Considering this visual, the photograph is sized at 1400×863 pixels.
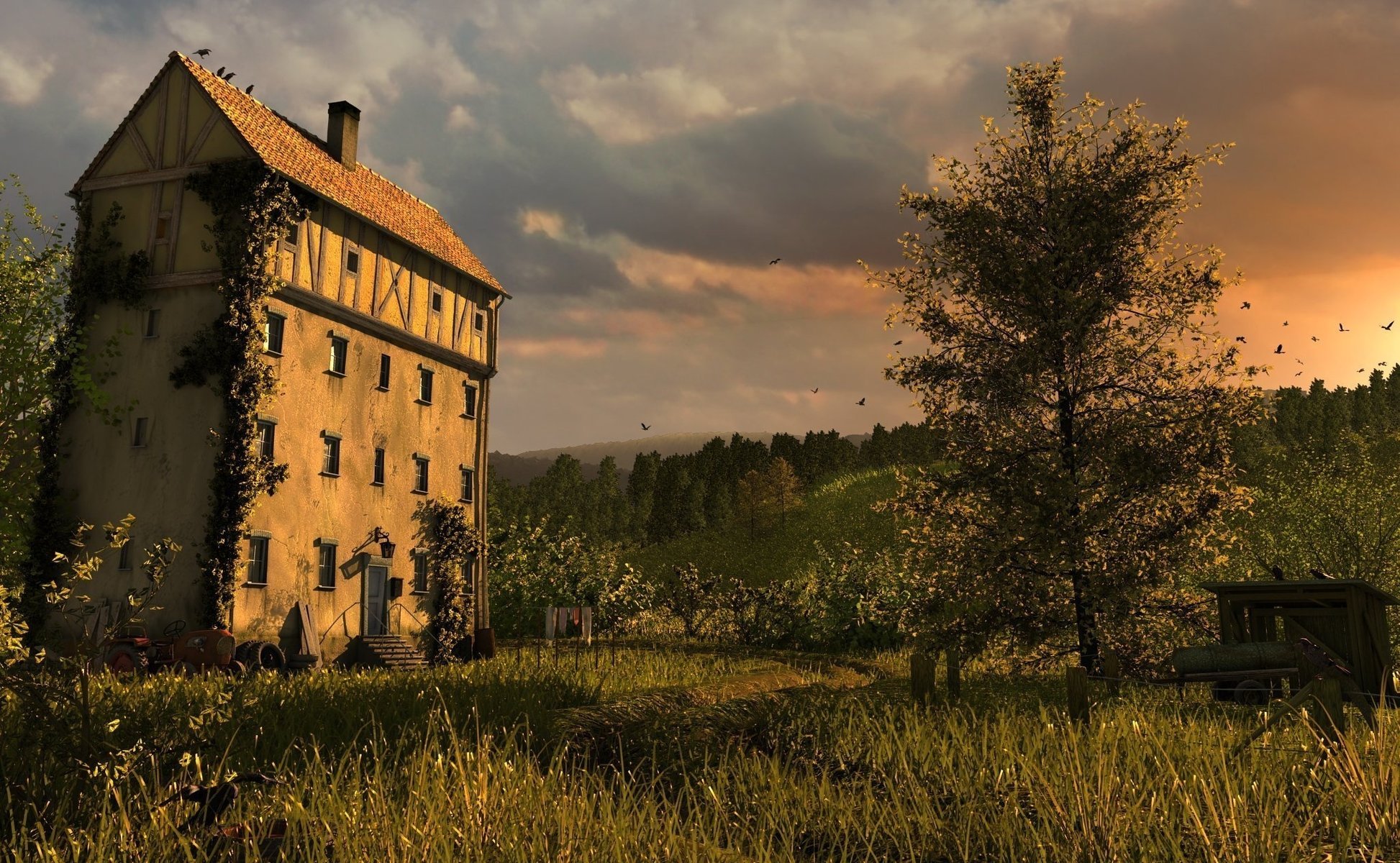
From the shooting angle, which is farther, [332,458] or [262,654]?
[332,458]

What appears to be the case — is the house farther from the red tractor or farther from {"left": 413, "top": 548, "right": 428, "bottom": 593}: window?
the red tractor

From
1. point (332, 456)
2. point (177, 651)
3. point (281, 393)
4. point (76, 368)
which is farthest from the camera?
point (332, 456)

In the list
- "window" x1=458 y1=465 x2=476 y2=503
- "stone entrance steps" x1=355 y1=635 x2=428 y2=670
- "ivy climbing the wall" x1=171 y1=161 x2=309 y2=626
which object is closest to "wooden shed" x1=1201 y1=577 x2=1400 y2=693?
"stone entrance steps" x1=355 y1=635 x2=428 y2=670

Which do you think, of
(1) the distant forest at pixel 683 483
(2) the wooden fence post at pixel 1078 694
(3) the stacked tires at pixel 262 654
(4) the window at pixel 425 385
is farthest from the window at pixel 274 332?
(1) the distant forest at pixel 683 483

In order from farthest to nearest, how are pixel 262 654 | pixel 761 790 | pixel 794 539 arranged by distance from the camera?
pixel 794 539 < pixel 262 654 < pixel 761 790

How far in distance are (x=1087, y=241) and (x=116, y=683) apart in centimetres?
1587

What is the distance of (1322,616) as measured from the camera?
13.7 meters

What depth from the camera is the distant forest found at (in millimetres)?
78938

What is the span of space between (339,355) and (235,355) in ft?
11.6

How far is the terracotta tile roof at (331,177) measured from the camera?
83.4 feet

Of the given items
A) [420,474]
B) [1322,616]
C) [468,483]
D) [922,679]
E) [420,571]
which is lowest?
[922,679]

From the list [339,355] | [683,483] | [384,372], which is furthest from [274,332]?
[683,483]

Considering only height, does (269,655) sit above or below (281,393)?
below

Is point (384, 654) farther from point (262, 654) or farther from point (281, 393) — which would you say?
point (281, 393)
